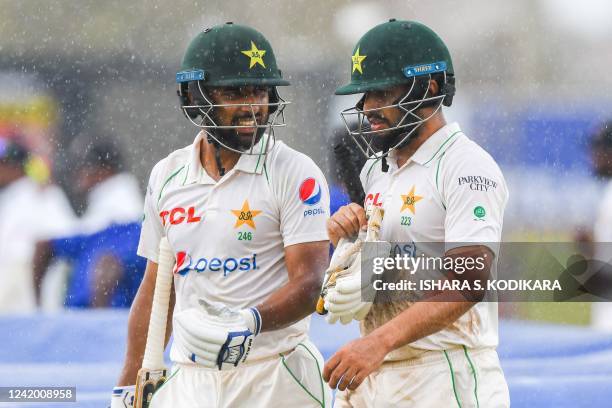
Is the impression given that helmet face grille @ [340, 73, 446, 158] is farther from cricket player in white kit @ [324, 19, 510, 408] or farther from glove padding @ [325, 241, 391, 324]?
glove padding @ [325, 241, 391, 324]

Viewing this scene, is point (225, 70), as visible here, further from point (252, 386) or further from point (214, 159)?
point (252, 386)

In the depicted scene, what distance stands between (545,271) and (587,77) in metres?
4.02

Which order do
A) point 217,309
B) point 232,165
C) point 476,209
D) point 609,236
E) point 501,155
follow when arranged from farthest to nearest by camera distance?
point 501,155 < point 609,236 < point 232,165 < point 217,309 < point 476,209

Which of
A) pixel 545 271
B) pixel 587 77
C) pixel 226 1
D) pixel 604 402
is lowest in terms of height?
pixel 604 402

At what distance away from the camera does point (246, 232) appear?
386 cm

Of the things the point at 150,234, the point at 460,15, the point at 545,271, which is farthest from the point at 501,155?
the point at 150,234

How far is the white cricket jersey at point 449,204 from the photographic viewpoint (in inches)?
131

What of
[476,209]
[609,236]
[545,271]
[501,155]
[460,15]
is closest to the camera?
[476,209]

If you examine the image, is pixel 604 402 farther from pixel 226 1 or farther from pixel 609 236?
pixel 226 1

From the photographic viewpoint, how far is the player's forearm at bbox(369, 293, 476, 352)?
3238mm

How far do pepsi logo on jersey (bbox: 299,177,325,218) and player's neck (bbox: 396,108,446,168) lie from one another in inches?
13.9

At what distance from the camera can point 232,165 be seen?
13.1 ft
